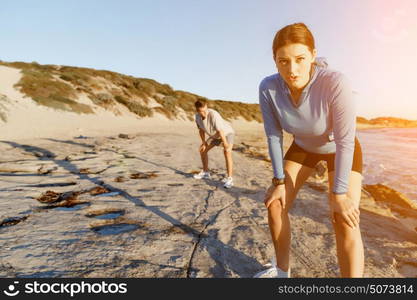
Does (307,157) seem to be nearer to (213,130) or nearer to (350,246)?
(350,246)

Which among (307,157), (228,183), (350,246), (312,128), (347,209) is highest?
(312,128)

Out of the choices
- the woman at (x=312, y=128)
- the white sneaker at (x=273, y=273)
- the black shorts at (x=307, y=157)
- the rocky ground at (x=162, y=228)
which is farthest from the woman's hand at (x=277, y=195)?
the rocky ground at (x=162, y=228)

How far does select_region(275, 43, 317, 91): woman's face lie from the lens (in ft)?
5.68

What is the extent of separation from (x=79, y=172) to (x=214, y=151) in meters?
4.26

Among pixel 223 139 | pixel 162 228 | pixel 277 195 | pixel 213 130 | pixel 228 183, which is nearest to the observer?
pixel 277 195

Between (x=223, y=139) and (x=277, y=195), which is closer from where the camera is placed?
(x=277, y=195)

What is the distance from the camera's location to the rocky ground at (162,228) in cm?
230

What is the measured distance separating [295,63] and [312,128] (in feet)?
1.46

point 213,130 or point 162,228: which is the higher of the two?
point 213,130

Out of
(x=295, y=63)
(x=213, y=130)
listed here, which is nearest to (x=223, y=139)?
(x=213, y=130)

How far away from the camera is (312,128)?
6.38 feet

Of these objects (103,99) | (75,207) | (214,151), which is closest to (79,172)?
(75,207)

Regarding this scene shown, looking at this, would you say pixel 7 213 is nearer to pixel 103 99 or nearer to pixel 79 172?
pixel 79 172

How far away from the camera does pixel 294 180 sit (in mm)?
2201
